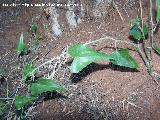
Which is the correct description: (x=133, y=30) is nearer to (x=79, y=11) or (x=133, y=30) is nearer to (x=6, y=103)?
(x=79, y=11)

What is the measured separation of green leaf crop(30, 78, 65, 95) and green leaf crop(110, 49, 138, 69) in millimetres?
352

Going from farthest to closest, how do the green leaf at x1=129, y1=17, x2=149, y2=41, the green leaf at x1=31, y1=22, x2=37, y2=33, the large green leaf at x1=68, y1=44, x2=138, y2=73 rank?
1. the green leaf at x1=31, y1=22, x2=37, y2=33
2. the green leaf at x1=129, y1=17, x2=149, y2=41
3. the large green leaf at x1=68, y1=44, x2=138, y2=73

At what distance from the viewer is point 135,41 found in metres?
2.10

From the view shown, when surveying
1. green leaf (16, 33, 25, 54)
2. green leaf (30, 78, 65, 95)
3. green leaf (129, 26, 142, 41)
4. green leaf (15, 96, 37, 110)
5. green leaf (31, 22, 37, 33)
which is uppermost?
green leaf (31, 22, 37, 33)

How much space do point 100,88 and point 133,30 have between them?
0.42m

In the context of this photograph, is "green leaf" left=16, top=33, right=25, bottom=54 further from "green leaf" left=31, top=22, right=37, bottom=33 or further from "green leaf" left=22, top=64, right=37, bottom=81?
"green leaf" left=22, top=64, right=37, bottom=81

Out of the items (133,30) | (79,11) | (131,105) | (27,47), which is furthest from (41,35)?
(131,105)

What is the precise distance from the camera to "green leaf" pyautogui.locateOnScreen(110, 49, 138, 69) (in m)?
1.85

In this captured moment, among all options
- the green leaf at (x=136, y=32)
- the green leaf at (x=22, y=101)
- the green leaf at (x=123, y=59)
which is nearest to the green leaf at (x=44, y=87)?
the green leaf at (x=22, y=101)

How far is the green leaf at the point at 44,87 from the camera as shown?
1.88 meters

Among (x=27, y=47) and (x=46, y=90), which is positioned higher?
(x=27, y=47)

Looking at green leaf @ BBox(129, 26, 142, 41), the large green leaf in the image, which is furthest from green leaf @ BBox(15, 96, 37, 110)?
green leaf @ BBox(129, 26, 142, 41)

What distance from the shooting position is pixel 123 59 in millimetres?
1854

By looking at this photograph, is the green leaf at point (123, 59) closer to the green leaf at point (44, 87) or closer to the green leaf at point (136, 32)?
the green leaf at point (136, 32)
